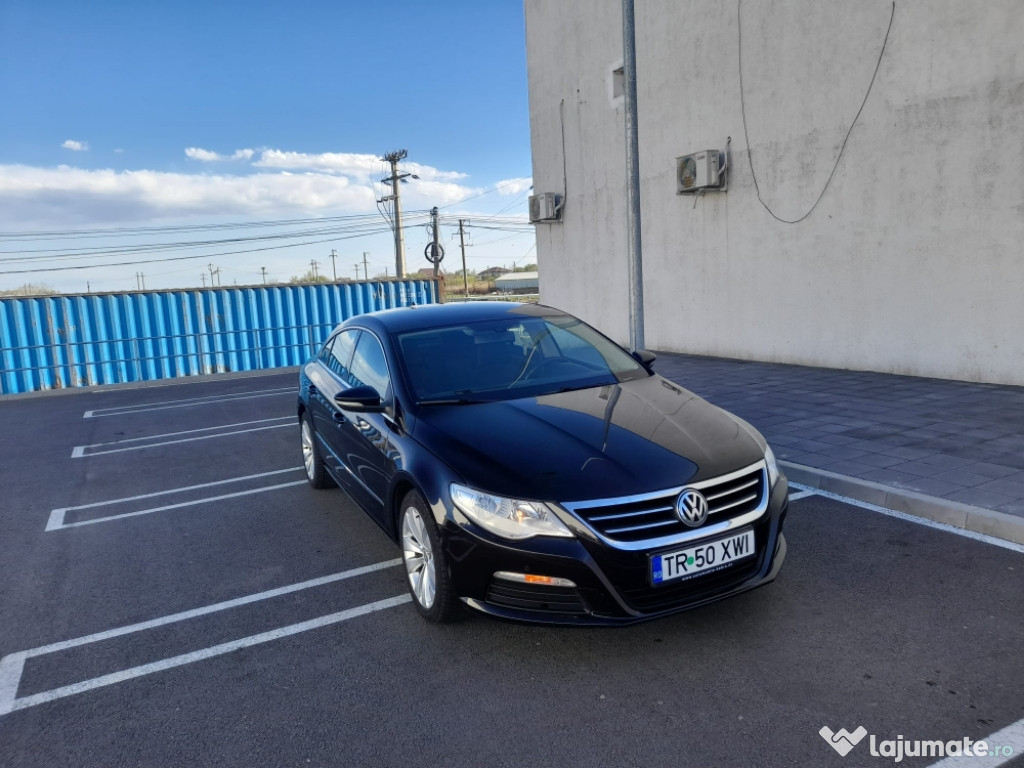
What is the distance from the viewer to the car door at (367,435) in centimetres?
400

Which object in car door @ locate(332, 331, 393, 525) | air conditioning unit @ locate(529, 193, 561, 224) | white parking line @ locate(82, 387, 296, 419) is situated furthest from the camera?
air conditioning unit @ locate(529, 193, 561, 224)

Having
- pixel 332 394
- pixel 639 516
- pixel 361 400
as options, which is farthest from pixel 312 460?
pixel 639 516

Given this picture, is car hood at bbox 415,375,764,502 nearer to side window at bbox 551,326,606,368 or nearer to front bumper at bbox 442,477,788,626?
front bumper at bbox 442,477,788,626

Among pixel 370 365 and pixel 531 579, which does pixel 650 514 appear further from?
pixel 370 365

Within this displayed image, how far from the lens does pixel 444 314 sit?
16.1 ft

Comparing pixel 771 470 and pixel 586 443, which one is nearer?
pixel 586 443

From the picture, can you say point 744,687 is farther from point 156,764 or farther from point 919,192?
point 919,192

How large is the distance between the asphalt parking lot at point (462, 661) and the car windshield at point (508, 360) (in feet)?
3.85

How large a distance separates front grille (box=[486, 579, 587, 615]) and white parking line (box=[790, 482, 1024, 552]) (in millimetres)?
2725

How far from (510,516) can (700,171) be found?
10.6m

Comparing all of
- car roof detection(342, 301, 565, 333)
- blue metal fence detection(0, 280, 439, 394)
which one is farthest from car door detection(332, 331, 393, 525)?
blue metal fence detection(0, 280, 439, 394)

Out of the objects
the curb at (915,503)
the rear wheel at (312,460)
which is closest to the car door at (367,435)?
the rear wheel at (312,460)

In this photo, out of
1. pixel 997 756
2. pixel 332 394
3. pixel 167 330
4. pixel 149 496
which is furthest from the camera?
pixel 167 330

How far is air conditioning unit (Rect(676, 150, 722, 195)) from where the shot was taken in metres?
12.1
